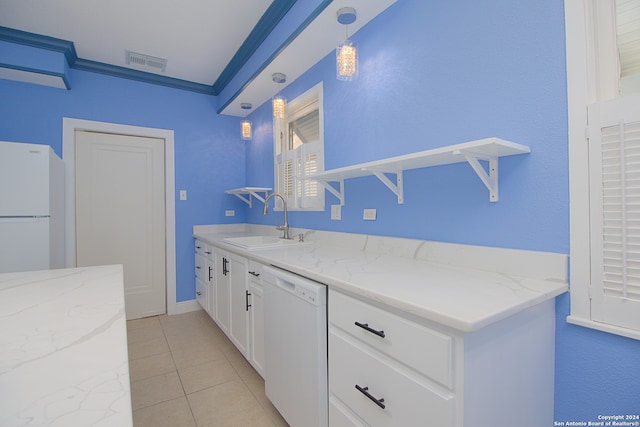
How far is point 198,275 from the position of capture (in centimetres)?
328

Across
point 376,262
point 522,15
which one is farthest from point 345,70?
point 376,262

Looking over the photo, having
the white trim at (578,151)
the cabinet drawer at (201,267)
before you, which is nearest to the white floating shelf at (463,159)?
the white trim at (578,151)

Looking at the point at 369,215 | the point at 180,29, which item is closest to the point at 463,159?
the point at 369,215

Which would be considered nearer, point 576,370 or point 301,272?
point 576,370

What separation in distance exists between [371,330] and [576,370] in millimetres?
706

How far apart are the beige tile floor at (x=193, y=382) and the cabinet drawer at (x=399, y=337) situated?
93 cm

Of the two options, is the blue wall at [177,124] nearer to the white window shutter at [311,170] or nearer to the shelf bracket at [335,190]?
the white window shutter at [311,170]

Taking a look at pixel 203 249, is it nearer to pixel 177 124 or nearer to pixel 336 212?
pixel 177 124

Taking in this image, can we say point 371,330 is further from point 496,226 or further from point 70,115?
point 70,115

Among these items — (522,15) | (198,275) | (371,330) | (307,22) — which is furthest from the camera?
(198,275)

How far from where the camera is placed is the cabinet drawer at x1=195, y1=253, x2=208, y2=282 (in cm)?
298

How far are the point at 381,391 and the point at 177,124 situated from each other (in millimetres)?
3354

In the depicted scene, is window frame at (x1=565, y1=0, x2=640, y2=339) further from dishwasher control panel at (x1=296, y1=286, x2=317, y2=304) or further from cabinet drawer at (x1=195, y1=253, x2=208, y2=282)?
cabinet drawer at (x1=195, y1=253, x2=208, y2=282)

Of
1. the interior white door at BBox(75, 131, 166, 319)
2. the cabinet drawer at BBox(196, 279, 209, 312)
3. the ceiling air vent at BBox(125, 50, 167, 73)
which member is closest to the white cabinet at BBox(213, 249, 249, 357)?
the cabinet drawer at BBox(196, 279, 209, 312)
